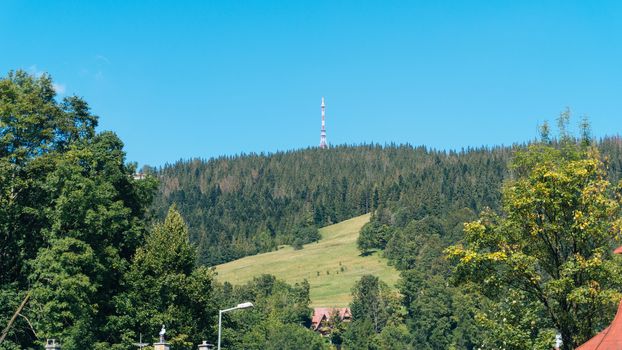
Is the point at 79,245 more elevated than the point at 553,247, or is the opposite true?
the point at 79,245

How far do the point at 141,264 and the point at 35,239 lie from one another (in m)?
7.21

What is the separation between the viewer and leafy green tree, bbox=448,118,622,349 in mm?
37219

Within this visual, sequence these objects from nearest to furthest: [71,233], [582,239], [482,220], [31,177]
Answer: [582,239] < [482,220] < [71,233] < [31,177]

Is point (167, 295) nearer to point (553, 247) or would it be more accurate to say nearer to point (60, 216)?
point (60, 216)

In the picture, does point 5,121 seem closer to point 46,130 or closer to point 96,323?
point 46,130

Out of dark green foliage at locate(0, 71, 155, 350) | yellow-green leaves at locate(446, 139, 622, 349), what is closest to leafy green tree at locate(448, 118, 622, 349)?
yellow-green leaves at locate(446, 139, 622, 349)

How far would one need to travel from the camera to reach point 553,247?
39594 mm

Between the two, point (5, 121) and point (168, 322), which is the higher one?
point (5, 121)

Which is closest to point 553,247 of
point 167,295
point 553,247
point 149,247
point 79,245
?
point 553,247

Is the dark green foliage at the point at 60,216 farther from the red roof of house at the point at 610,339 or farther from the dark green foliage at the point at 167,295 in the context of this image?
the red roof of house at the point at 610,339

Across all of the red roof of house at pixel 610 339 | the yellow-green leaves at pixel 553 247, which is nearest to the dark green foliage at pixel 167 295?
the yellow-green leaves at pixel 553 247

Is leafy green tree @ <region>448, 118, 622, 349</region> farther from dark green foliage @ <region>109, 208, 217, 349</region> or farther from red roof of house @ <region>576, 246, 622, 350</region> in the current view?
dark green foliage @ <region>109, 208, 217, 349</region>

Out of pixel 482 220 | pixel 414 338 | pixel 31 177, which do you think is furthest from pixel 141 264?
pixel 414 338

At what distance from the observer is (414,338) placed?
186875 millimetres
